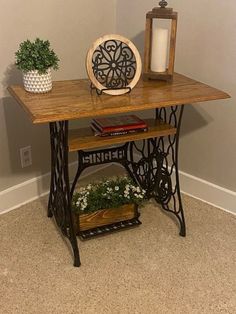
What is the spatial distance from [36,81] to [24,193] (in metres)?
0.80

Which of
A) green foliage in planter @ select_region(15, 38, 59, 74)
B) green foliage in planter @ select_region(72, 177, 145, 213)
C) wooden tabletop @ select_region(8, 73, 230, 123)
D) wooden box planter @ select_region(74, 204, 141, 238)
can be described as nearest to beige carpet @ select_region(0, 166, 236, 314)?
wooden box planter @ select_region(74, 204, 141, 238)

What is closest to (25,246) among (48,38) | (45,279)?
(45,279)

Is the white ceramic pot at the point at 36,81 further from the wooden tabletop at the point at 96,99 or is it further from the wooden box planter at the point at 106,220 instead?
the wooden box planter at the point at 106,220

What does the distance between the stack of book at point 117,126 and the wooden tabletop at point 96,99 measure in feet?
0.51

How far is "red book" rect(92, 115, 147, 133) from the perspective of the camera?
67.1 inches

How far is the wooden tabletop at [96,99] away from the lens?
1427 millimetres

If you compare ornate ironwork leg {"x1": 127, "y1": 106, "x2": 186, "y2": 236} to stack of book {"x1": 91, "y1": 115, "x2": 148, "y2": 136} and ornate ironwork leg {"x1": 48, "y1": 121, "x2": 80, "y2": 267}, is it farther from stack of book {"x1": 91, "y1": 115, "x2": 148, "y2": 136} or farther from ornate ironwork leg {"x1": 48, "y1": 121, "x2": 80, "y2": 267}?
ornate ironwork leg {"x1": 48, "y1": 121, "x2": 80, "y2": 267}

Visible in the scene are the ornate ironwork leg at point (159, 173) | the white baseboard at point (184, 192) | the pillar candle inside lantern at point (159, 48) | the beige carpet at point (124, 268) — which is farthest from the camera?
the white baseboard at point (184, 192)

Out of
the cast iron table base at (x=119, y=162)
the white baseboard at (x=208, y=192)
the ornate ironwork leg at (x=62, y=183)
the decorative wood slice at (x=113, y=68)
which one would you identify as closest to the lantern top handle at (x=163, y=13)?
the decorative wood slice at (x=113, y=68)

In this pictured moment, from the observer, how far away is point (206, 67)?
2.02 meters

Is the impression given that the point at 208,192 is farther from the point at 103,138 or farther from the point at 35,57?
the point at 35,57

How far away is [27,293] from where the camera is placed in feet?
5.13

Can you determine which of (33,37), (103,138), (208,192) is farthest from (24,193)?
(208,192)

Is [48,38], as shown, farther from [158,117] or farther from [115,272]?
[115,272]
